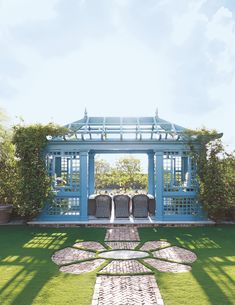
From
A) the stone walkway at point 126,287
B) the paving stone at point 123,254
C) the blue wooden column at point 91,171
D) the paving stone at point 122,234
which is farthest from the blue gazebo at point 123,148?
the stone walkway at point 126,287

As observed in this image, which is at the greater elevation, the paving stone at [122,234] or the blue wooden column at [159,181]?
the blue wooden column at [159,181]

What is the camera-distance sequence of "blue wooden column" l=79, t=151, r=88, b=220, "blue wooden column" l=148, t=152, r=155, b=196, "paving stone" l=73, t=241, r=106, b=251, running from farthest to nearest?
"blue wooden column" l=148, t=152, r=155, b=196 < "blue wooden column" l=79, t=151, r=88, b=220 < "paving stone" l=73, t=241, r=106, b=251

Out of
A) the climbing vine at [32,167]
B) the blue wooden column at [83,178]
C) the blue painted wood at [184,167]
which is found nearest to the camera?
the climbing vine at [32,167]

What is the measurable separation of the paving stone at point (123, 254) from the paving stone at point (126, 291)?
56.1 inches

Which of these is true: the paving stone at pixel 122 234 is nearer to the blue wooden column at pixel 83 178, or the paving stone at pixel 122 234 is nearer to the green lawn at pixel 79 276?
the green lawn at pixel 79 276

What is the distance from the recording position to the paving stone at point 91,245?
27.8 ft

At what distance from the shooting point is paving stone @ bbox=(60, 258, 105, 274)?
6666mm

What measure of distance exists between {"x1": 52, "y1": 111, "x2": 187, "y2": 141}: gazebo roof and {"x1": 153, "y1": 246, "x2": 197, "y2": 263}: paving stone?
4959 mm

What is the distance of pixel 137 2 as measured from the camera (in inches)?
427

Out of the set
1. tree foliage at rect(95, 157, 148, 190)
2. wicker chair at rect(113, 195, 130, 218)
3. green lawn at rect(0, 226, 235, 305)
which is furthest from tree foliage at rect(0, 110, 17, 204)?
tree foliage at rect(95, 157, 148, 190)

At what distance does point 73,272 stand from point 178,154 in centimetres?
707

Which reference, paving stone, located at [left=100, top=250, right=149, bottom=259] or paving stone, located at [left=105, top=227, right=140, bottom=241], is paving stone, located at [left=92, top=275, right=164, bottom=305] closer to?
paving stone, located at [left=100, top=250, right=149, bottom=259]

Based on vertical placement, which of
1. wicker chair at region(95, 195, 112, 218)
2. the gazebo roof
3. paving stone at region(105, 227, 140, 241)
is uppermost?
the gazebo roof

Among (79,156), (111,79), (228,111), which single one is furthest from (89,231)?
(228,111)
